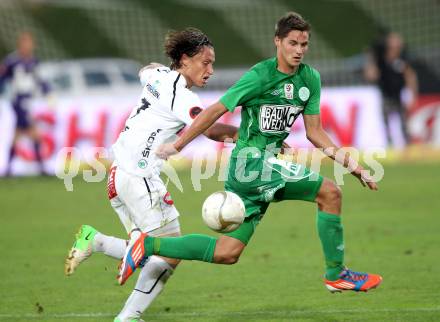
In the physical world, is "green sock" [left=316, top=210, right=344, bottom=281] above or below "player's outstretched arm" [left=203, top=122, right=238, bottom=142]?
below

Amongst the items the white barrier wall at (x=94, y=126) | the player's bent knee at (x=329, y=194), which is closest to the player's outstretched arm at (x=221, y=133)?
the player's bent knee at (x=329, y=194)

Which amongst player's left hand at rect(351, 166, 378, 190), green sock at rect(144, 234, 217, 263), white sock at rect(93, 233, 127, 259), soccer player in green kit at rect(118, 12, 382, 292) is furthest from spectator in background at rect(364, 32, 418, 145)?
green sock at rect(144, 234, 217, 263)

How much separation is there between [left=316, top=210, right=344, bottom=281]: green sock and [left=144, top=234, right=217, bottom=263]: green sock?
86 cm

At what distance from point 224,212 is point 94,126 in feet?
42.1

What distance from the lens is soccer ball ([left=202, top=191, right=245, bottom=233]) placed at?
7195 mm

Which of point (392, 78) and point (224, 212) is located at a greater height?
point (224, 212)

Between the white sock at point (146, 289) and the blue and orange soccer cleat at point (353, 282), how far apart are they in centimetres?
133

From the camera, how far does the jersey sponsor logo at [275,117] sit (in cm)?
753

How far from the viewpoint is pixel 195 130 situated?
7199 mm

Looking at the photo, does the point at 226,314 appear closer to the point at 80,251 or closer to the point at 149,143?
the point at 80,251

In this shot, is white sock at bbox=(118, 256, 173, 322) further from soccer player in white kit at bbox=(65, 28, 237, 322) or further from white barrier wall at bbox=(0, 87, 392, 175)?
white barrier wall at bbox=(0, 87, 392, 175)

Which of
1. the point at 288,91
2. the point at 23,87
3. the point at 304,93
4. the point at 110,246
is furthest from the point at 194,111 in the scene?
the point at 23,87

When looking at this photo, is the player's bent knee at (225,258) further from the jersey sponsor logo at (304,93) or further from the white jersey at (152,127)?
the jersey sponsor logo at (304,93)

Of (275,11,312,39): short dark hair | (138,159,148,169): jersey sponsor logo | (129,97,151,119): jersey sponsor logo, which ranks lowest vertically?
(138,159,148,169): jersey sponsor logo
